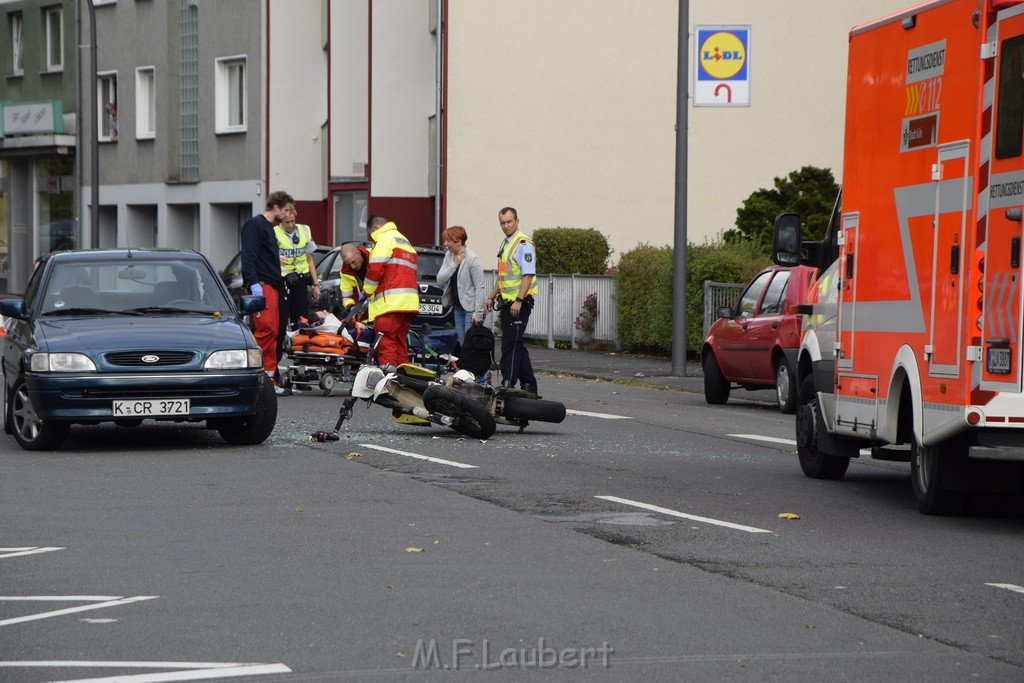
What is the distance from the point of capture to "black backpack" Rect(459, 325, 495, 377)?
15.1 metres

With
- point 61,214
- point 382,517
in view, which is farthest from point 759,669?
point 61,214

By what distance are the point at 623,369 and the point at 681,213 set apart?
2541 millimetres

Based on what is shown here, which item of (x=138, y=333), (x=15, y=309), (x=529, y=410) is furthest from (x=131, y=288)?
(x=529, y=410)

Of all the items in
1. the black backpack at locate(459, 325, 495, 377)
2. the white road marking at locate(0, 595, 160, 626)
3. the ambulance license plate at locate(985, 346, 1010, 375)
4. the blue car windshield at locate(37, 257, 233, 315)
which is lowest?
the white road marking at locate(0, 595, 160, 626)

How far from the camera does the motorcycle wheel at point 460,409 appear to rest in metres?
13.7

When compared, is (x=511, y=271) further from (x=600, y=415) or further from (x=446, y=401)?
(x=446, y=401)

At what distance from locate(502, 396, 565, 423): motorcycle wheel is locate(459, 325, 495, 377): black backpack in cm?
79

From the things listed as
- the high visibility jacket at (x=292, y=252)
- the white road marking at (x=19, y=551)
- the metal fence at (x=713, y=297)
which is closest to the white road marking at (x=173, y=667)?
the white road marking at (x=19, y=551)

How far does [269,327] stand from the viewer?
1762 centimetres

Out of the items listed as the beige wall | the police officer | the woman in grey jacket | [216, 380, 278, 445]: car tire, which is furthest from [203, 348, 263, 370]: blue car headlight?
the beige wall

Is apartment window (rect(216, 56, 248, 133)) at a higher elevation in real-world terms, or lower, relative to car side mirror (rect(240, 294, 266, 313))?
higher

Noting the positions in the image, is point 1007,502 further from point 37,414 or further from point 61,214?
point 61,214

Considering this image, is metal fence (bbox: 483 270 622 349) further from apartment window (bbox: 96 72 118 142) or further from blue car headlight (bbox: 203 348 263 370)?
apartment window (bbox: 96 72 118 142)

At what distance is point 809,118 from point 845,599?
29.7 metres
